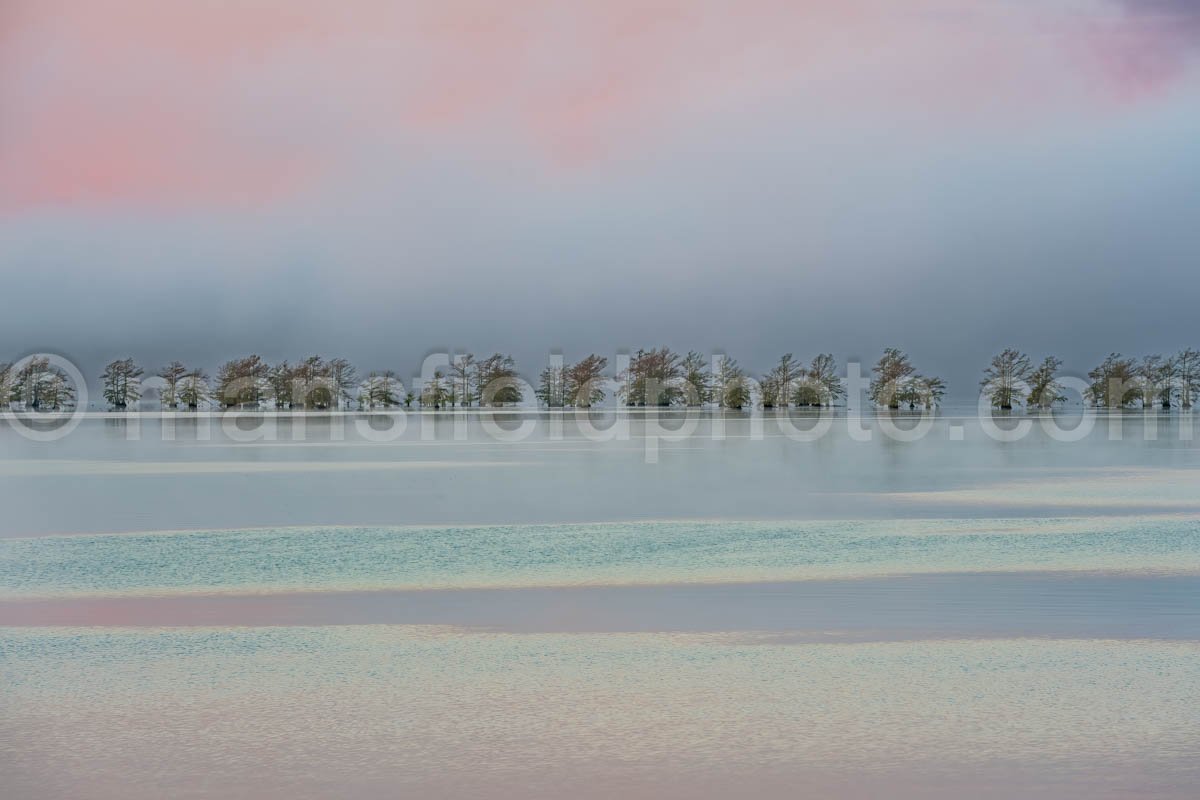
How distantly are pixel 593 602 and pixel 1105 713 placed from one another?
178cm

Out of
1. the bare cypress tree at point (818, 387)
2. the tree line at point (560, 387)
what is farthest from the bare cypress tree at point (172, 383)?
the bare cypress tree at point (818, 387)

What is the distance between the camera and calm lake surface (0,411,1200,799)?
2.23m

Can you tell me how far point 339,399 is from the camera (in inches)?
1566

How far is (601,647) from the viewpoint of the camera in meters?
3.19

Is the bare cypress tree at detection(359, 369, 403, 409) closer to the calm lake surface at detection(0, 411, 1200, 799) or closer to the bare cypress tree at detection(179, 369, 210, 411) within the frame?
the bare cypress tree at detection(179, 369, 210, 411)

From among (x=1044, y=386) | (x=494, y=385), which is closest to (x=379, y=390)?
(x=494, y=385)

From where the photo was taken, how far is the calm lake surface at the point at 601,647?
2.23 m

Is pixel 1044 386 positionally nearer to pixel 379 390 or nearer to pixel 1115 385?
pixel 1115 385

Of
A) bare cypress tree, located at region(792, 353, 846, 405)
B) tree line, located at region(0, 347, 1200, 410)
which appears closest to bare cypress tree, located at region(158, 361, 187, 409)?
tree line, located at region(0, 347, 1200, 410)

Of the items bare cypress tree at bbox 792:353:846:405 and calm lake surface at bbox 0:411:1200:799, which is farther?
bare cypress tree at bbox 792:353:846:405

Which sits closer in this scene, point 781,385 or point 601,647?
point 601,647

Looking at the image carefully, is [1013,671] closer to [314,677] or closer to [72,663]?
[314,677]

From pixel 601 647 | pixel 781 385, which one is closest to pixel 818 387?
pixel 781 385

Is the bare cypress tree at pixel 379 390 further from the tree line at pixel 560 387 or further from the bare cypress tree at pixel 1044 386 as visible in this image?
the bare cypress tree at pixel 1044 386
